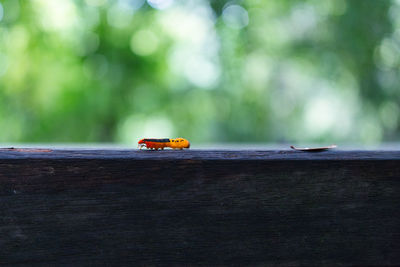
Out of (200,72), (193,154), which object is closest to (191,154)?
(193,154)

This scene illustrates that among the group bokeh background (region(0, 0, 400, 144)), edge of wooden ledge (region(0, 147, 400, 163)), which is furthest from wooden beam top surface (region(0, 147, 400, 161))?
bokeh background (region(0, 0, 400, 144))

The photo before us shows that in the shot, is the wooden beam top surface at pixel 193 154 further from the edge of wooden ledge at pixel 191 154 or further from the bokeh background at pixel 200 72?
the bokeh background at pixel 200 72

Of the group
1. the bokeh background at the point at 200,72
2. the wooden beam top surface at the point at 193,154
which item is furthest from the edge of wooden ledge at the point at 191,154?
the bokeh background at the point at 200,72

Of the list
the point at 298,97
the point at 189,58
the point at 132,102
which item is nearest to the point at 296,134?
the point at 298,97
